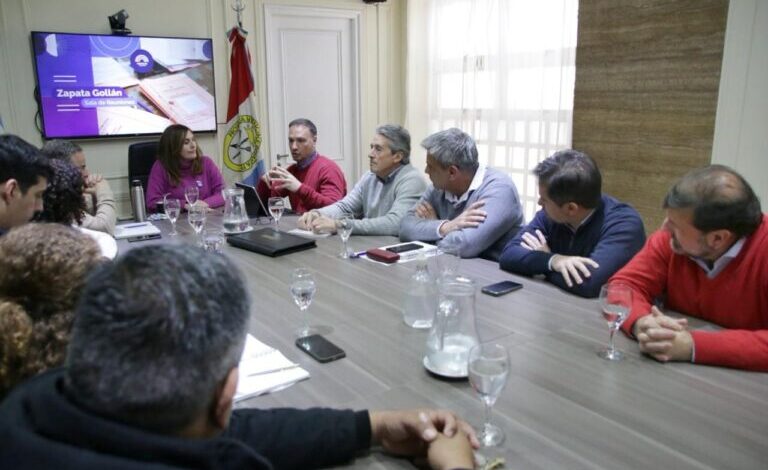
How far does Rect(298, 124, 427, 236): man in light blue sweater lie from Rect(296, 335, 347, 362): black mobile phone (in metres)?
1.43

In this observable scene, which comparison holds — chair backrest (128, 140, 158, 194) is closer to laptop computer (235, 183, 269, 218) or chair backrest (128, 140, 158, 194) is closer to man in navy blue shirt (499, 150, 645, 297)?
laptop computer (235, 183, 269, 218)

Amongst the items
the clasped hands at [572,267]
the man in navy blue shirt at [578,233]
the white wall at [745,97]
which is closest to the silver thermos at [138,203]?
the man in navy blue shirt at [578,233]

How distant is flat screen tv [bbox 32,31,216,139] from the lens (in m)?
4.18

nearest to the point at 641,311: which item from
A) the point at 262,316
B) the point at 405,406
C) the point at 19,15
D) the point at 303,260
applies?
the point at 405,406

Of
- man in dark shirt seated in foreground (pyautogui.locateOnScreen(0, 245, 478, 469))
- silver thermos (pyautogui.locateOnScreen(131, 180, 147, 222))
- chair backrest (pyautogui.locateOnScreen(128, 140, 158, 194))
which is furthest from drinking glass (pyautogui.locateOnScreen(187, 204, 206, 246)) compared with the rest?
man in dark shirt seated in foreground (pyautogui.locateOnScreen(0, 245, 478, 469))

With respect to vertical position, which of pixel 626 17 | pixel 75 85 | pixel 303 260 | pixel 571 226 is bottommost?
pixel 303 260

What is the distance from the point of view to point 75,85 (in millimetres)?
4258

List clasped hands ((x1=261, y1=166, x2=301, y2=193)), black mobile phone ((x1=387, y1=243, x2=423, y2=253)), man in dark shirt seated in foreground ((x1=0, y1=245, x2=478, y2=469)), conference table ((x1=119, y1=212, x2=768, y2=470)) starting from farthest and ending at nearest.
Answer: clasped hands ((x1=261, y1=166, x2=301, y2=193)) → black mobile phone ((x1=387, y1=243, x2=423, y2=253)) → conference table ((x1=119, y1=212, x2=768, y2=470)) → man in dark shirt seated in foreground ((x1=0, y1=245, x2=478, y2=469))

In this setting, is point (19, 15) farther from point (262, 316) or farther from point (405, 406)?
point (405, 406)

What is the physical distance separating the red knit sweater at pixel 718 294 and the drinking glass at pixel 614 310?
0.12 metres

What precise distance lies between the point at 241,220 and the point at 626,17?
2.49 meters

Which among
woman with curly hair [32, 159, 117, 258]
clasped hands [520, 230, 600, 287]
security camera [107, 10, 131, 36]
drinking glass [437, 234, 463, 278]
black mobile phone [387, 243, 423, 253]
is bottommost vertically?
black mobile phone [387, 243, 423, 253]

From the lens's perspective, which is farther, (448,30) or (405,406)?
(448,30)

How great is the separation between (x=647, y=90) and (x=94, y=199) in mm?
3179
